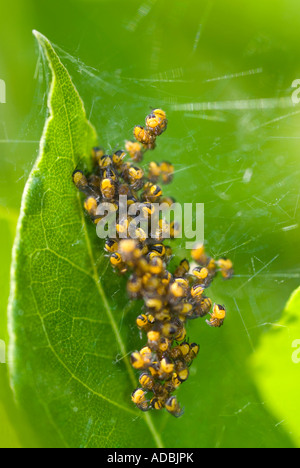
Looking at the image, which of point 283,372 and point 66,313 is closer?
point 66,313

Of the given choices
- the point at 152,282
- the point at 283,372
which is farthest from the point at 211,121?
the point at 283,372

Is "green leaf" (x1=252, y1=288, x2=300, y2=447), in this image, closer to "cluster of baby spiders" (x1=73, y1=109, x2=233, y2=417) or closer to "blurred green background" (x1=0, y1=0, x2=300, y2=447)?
"blurred green background" (x1=0, y1=0, x2=300, y2=447)

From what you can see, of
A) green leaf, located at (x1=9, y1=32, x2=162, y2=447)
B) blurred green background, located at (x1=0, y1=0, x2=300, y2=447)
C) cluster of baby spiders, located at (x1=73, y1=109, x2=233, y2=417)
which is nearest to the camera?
green leaf, located at (x1=9, y1=32, x2=162, y2=447)

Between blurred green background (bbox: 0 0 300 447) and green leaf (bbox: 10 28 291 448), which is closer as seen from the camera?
green leaf (bbox: 10 28 291 448)

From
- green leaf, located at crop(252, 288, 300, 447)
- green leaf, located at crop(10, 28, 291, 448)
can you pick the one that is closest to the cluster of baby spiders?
green leaf, located at crop(10, 28, 291, 448)

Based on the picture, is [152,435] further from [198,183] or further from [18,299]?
[198,183]

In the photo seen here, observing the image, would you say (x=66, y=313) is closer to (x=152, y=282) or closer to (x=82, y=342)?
(x=82, y=342)

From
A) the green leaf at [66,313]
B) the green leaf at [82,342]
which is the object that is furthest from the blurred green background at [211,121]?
the green leaf at [66,313]
